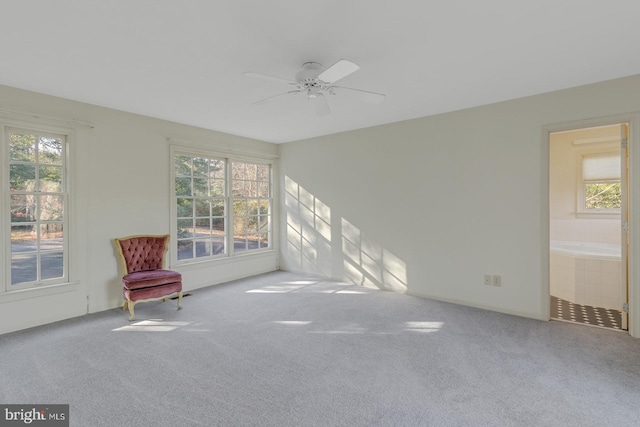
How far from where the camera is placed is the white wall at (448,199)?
3408mm

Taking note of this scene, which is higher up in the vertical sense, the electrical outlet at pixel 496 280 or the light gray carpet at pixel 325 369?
the electrical outlet at pixel 496 280

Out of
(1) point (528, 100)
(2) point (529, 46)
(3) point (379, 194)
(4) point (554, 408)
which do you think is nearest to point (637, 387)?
(4) point (554, 408)

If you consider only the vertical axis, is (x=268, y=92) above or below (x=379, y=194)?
above

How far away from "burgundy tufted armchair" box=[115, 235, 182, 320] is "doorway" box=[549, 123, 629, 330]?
15.1 feet

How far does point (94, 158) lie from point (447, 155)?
4.46 m

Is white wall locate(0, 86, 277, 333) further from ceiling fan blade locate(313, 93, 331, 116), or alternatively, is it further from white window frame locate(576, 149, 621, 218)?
white window frame locate(576, 149, 621, 218)

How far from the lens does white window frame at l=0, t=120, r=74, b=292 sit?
10.2ft

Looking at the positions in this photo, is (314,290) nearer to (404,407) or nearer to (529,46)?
(404,407)

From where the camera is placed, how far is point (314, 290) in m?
4.68

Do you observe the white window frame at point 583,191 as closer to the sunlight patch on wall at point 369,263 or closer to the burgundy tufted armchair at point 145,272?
the sunlight patch on wall at point 369,263

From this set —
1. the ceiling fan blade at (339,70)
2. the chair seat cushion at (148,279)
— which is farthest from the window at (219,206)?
the ceiling fan blade at (339,70)

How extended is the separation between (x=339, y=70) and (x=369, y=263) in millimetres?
3269

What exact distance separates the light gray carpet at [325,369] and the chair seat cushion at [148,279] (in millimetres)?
379

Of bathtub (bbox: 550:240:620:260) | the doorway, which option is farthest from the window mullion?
bathtub (bbox: 550:240:620:260)
